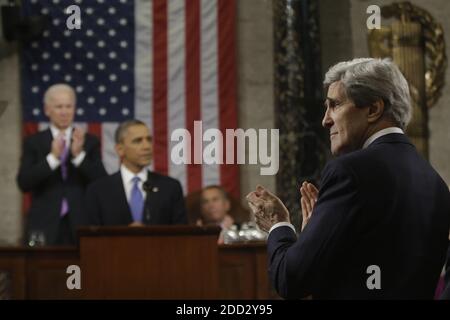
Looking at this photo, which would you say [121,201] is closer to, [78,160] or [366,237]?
[78,160]

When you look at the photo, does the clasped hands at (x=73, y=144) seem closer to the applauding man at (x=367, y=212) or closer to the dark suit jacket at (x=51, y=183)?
the dark suit jacket at (x=51, y=183)

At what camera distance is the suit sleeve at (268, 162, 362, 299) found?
226 centimetres

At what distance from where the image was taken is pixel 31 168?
8094mm

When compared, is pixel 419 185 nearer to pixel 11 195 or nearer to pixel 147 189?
pixel 147 189

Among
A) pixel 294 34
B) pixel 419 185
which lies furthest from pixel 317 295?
pixel 294 34

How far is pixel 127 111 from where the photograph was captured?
8969 millimetres

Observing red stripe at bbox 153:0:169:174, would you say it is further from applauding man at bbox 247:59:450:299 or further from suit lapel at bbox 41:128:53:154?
applauding man at bbox 247:59:450:299

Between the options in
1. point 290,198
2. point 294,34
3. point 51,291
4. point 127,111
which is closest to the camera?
point 51,291

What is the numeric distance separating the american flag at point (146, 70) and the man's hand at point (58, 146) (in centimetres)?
52

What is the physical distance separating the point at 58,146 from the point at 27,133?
27.6 inches

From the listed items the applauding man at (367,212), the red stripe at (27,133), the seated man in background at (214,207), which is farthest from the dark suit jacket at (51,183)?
the applauding man at (367,212)

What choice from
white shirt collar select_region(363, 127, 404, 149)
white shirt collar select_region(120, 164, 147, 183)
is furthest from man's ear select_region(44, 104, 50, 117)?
white shirt collar select_region(363, 127, 404, 149)

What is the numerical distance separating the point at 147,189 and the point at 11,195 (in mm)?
3149

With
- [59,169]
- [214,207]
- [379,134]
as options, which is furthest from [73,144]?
[379,134]
